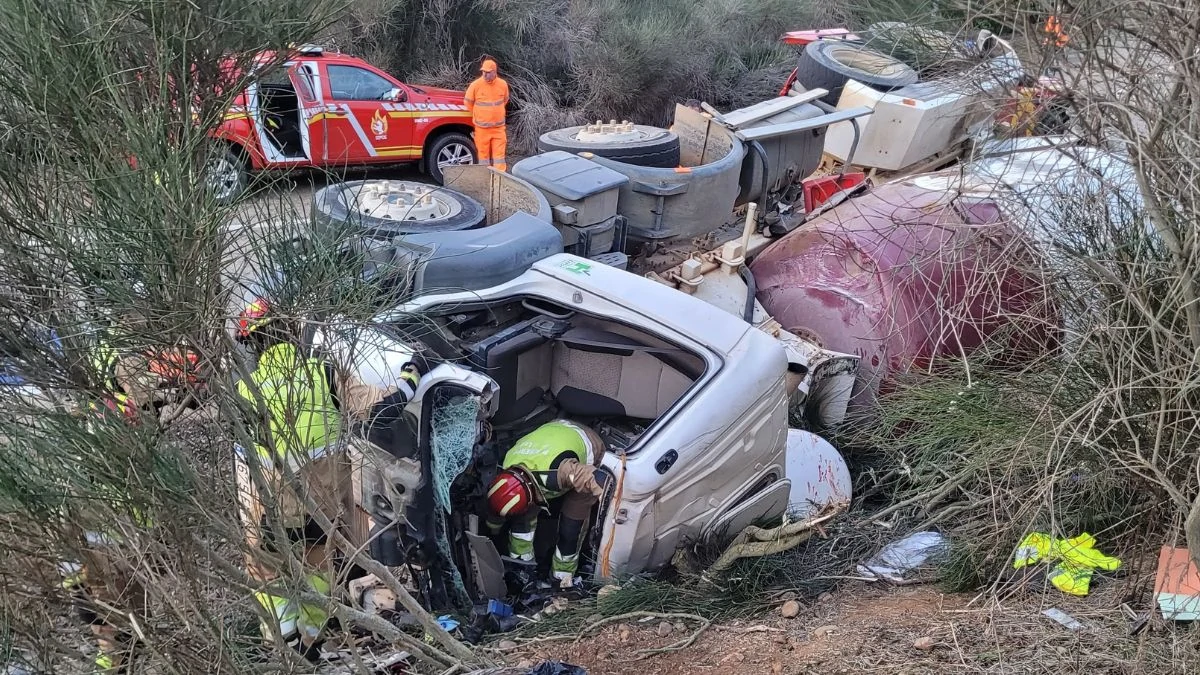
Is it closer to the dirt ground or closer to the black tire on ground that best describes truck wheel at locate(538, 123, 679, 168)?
the dirt ground

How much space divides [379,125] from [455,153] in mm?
1062

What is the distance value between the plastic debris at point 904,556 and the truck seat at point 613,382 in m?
1.29

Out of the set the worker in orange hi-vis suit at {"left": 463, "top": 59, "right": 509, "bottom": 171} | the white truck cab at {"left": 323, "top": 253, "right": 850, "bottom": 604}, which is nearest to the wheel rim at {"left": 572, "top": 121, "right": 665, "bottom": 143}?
the white truck cab at {"left": 323, "top": 253, "right": 850, "bottom": 604}

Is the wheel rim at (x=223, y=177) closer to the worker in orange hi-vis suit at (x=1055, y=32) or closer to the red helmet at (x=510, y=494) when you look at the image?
the red helmet at (x=510, y=494)

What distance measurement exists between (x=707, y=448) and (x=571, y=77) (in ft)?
34.8

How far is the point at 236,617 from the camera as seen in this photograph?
10.3 feet

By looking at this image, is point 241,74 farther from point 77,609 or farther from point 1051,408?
point 1051,408

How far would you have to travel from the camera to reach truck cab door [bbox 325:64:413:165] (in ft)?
32.4

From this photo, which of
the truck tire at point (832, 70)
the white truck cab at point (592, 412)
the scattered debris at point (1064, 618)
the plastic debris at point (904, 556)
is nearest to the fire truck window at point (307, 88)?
the truck tire at point (832, 70)

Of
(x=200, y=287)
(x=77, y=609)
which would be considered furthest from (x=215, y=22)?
(x=77, y=609)

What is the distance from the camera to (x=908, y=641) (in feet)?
12.3

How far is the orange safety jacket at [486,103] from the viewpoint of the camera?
10.3 m

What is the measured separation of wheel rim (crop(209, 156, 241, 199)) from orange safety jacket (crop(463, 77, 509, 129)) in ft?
24.7

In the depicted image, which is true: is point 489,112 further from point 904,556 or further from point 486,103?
point 904,556
